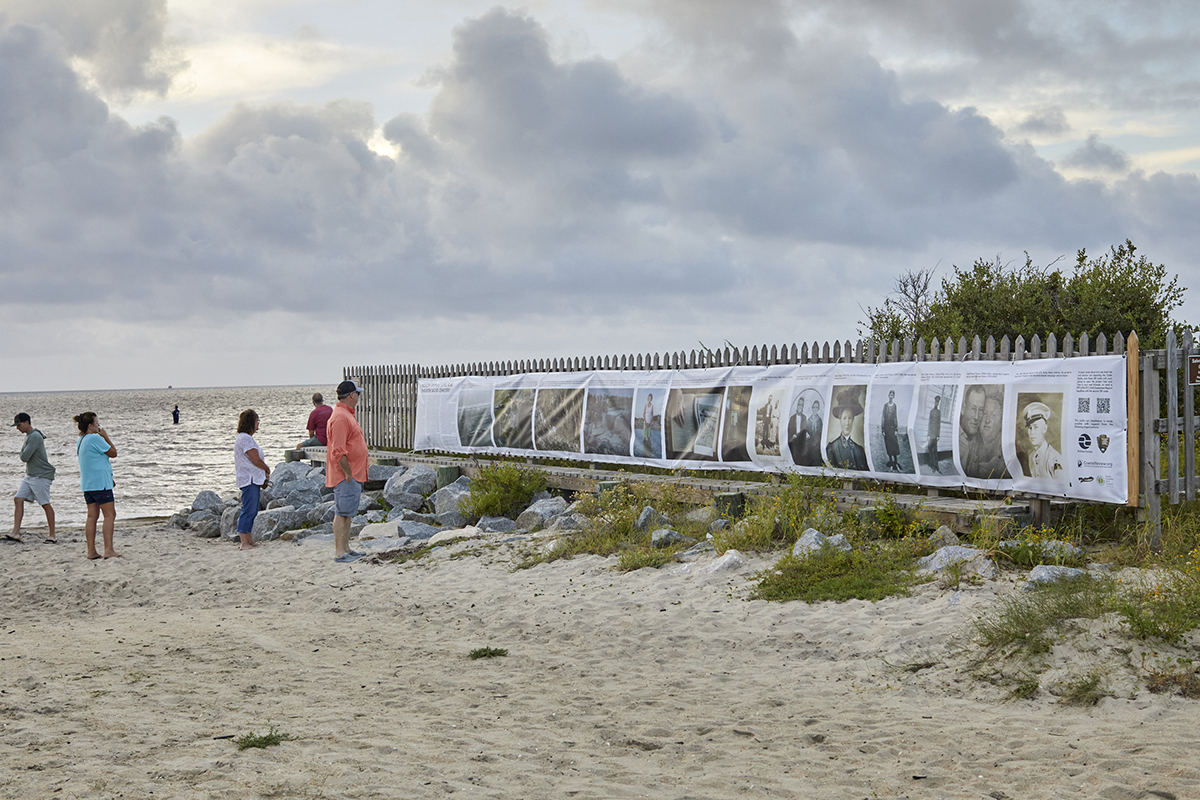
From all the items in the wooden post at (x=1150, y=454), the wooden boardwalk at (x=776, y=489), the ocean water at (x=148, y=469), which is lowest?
the ocean water at (x=148, y=469)

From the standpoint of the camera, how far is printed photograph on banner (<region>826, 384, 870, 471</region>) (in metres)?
Answer: 11.6

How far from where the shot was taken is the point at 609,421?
15391 millimetres

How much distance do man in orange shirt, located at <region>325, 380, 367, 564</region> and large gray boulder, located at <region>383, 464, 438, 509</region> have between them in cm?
397

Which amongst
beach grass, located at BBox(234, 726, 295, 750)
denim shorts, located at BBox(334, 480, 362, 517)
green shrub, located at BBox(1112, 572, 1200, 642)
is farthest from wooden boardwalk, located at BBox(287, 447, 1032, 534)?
beach grass, located at BBox(234, 726, 295, 750)

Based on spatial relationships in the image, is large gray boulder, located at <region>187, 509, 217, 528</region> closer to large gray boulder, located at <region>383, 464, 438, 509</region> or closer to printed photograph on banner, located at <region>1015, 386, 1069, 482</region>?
large gray boulder, located at <region>383, 464, 438, 509</region>

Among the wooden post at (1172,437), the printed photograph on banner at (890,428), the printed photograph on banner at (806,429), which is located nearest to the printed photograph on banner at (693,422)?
the printed photograph on banner at (806,429)

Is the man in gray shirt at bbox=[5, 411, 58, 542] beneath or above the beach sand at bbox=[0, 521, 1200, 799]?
above

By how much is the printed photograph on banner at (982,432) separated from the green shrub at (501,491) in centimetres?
704

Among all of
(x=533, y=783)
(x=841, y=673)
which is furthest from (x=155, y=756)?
(x=841, y=673)

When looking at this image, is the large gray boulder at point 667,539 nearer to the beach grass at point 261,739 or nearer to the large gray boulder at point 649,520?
the large gray boulder at point 649,520

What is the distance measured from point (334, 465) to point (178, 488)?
63.6 feet

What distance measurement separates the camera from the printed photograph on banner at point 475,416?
59.4 ft

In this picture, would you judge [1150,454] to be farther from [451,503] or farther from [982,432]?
[451,503]

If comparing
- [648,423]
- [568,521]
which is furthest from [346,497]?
[648,423]
